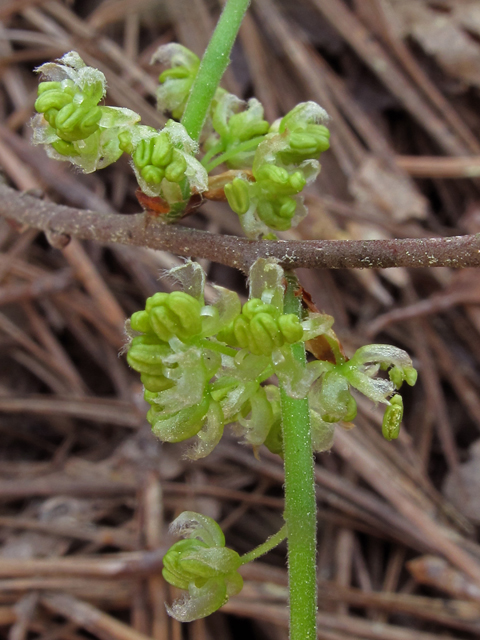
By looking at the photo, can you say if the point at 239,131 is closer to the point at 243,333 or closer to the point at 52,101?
the point at 52,101

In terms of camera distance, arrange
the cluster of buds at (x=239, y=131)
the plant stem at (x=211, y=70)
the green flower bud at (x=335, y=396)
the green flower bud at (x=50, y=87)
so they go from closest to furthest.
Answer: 1. the green flower bud at (x=335, y=396)
2. the green flower bud at (x=50, y=87)
3. the plant stem at (x=211, y=70)
4. the cluster of buds at (x=239, y=131)

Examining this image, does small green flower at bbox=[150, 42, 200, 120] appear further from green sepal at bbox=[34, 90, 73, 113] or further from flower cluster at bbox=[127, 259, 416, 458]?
flower cluster at bbox=[127, 259, 416, 458]

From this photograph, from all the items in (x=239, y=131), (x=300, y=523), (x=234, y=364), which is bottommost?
(x=300, y=523)

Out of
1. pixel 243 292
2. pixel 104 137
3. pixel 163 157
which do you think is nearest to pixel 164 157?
pixel 163 157

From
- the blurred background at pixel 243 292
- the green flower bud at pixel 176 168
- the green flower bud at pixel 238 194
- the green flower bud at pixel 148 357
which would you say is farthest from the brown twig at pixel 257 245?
the blurred background at pixel 243 292

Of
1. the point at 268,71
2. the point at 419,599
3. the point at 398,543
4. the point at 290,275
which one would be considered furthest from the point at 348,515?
the point at 268,71

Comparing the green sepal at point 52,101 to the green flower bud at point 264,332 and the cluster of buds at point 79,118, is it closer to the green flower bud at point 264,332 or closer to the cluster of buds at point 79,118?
the cluster of buds at point 79,118
